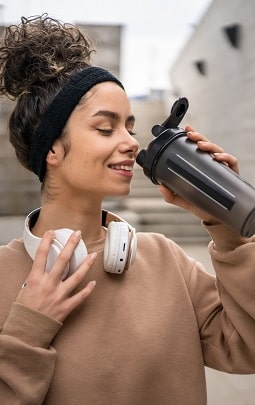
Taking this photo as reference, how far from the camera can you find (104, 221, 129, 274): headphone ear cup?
100cm

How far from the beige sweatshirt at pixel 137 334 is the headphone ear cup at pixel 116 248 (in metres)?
Answer: 0.06

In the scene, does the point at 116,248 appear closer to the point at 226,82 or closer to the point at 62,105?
the point at 62,105

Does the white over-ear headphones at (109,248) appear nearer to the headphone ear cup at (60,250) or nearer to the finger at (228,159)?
the headphone ear cup at (60,250)

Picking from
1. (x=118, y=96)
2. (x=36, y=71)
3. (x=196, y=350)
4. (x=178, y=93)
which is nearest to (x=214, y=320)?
(x=196, y=350)

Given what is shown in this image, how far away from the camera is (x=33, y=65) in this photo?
1.12 m

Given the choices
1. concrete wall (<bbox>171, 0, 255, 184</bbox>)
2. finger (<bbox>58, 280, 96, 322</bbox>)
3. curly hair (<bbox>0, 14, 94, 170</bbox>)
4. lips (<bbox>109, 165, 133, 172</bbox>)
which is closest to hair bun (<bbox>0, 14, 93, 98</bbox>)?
curly hair (<bbox>0, 14, 94, 170</bbox>)

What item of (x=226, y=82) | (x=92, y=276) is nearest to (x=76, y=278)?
(x=92, y=276)

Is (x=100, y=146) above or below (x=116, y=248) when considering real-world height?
above

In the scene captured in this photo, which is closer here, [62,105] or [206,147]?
[206,147]

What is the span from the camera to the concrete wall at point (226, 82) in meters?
4.93

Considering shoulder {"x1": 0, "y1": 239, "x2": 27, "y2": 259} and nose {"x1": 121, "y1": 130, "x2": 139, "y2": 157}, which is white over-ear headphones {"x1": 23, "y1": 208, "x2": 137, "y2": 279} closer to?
shoulder {"x1": 0, "y1": 239, "x2": 27, "y2": 259}

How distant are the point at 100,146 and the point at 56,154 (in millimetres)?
134

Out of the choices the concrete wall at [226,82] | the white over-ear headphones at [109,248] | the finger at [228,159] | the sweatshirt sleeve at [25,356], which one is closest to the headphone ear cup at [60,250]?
the white over-ear headphones at [109,248]

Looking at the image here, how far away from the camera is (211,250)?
100 centimetres
